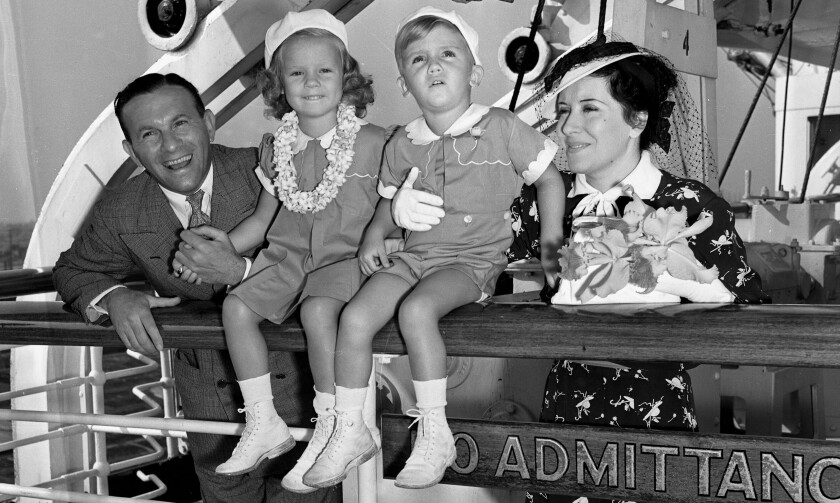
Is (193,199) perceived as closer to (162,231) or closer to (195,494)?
(162,231)

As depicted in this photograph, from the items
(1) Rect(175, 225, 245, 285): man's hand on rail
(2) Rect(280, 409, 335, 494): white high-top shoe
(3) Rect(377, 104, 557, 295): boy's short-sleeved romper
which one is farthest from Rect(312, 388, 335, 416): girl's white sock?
(1) Rect(175, 225, 245, 285): man's hand on rail

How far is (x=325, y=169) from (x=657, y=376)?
26.8 inches

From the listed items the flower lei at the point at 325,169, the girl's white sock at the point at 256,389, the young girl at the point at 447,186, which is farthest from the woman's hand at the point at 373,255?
the girl's white sock at the point at 256,389

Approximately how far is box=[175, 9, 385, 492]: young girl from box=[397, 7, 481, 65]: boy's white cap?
205mm

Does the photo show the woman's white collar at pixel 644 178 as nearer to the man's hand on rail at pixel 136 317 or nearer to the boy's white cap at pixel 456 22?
the boy's white cap at pixel 456 22

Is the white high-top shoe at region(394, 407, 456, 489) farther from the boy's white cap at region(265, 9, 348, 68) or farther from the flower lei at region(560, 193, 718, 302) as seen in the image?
the boy's white cap at region(265, 9, 348, 68)

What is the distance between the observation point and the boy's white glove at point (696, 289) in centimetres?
129

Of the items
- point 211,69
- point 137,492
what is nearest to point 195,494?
point 137,492

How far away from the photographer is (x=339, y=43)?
166cm

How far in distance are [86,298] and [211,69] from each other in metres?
2.79

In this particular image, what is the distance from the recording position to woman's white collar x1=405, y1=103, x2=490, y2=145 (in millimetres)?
1500

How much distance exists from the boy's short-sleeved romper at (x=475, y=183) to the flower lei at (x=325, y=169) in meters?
0.16

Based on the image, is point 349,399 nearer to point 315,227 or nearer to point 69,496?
point 315,227

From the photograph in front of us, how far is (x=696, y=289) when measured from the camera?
1.29 m
